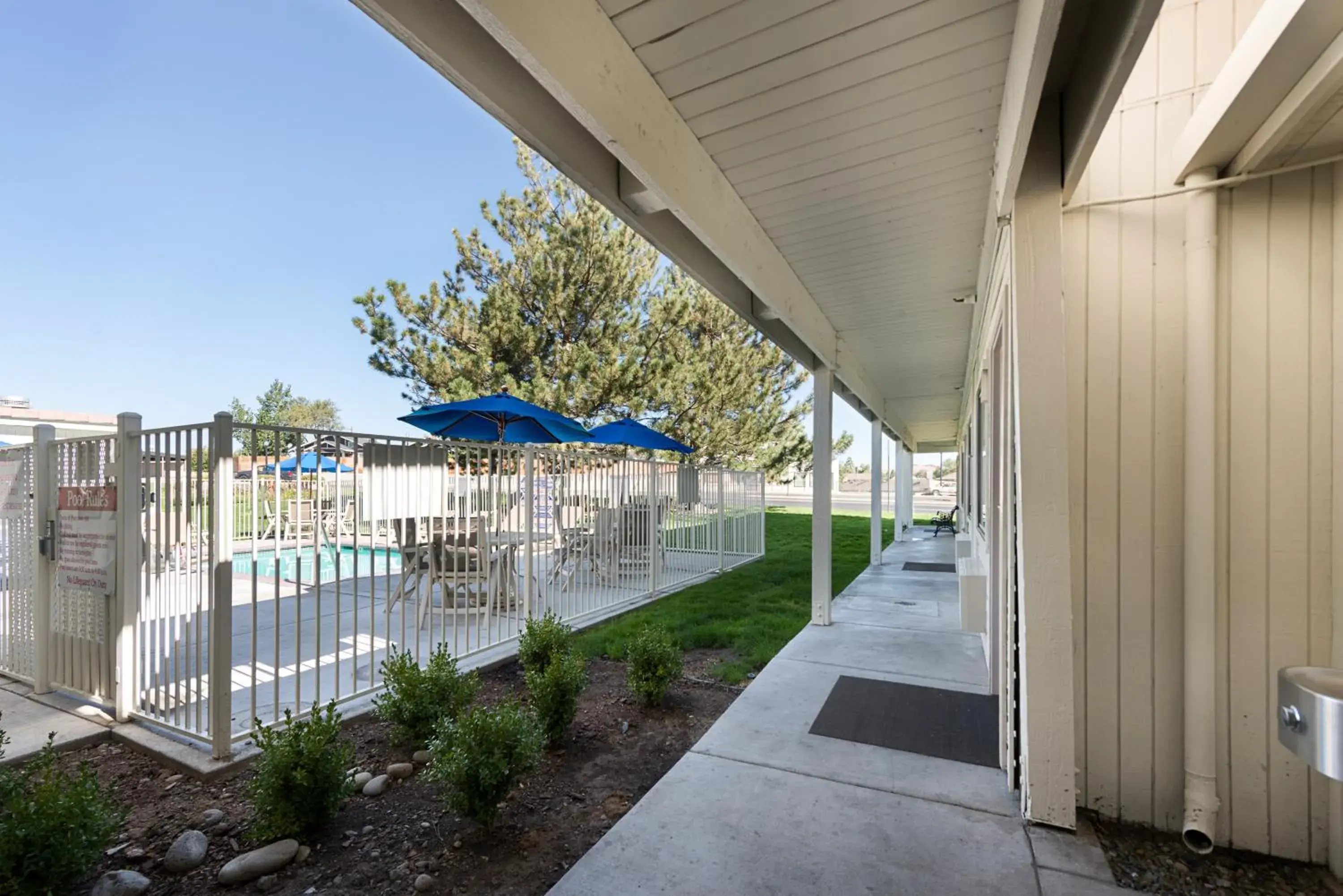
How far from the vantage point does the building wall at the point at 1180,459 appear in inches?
78.5

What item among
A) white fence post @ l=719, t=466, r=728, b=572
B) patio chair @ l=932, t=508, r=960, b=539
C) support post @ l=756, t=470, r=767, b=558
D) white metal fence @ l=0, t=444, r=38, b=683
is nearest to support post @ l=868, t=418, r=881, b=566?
support post @ l=756, t=470, r=767, b=558

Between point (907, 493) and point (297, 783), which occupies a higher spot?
point (907, 493)

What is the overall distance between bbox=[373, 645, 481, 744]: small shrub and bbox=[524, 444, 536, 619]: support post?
→ 1.64 m

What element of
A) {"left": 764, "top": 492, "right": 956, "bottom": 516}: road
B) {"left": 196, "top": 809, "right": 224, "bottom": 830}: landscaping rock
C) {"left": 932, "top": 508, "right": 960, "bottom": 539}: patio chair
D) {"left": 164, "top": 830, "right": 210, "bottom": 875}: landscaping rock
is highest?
{"left": 164, "top": 830, "right": 210, "bottom": 875}: landscaping rock

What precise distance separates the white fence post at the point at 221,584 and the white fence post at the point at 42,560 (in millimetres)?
1588

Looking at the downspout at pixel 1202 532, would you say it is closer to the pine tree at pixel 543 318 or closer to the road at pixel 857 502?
the pine tree at pixel 543 318

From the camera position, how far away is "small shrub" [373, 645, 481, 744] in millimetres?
2928

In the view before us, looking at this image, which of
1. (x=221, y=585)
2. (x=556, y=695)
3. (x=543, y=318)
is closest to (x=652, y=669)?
(x=556, y=695)

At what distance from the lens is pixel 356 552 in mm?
3312

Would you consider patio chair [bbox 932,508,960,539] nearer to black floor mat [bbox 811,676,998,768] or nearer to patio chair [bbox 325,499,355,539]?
black floor mat [bbox 811,676,998,768]

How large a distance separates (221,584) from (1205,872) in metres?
4.09

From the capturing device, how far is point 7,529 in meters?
3.65

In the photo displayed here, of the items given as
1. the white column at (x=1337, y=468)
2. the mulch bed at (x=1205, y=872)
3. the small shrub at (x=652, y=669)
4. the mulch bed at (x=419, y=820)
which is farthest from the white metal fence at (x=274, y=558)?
the white column at (x=1337, y=468)

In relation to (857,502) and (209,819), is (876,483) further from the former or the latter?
(857,502)
